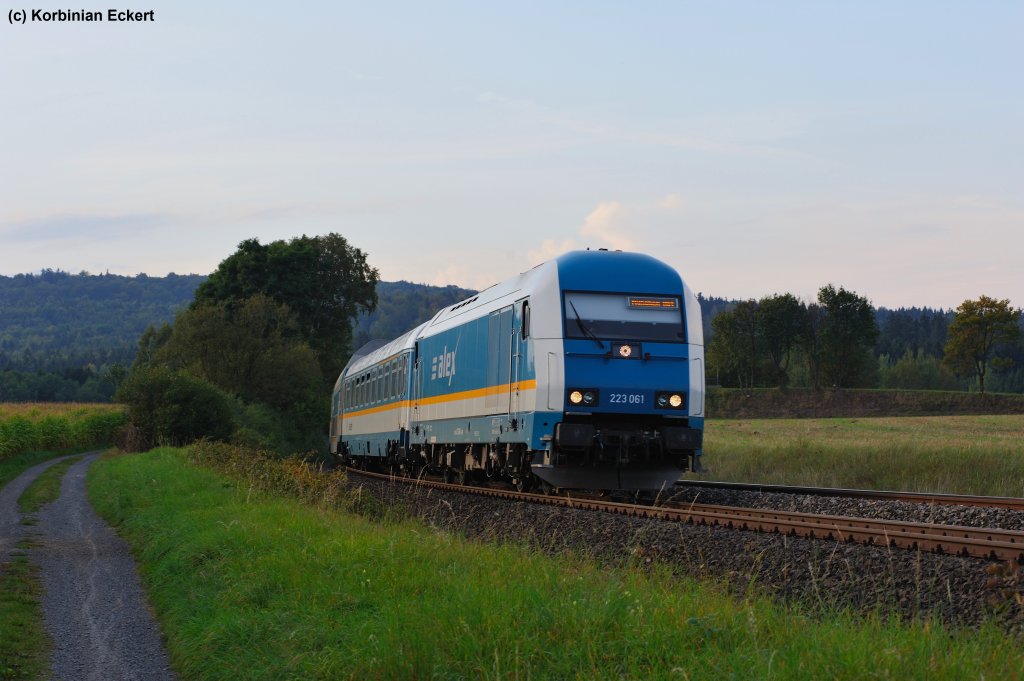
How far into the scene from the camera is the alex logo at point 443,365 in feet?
73.7

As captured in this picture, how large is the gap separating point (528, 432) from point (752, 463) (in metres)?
13.6

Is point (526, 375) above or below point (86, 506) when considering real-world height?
above

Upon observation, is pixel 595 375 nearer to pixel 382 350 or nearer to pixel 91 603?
pixel 91 603

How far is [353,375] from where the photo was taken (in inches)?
1534

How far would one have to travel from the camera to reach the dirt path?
848cm

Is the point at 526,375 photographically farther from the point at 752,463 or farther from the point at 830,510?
the point at 752,463

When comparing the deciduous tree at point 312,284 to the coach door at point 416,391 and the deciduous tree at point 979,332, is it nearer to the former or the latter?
the coach door at point 416,391

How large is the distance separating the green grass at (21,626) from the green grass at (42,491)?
994 centimetres

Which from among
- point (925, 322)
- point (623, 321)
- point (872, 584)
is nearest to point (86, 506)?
point (623, 321)

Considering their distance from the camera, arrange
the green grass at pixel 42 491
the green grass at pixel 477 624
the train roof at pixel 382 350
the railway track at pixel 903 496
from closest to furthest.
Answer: the green grass at pixel 477 624 → the railway track at pixel 903 496 → the green grass at pixel 42 491 → the train roof at pixel 382 350

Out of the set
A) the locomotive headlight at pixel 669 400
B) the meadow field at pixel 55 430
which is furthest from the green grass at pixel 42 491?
the locomotive headlight at pixel 669 400

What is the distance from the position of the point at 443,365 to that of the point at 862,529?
13.0 m

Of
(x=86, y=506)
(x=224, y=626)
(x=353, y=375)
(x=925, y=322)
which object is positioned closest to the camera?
(x=224, y=626)

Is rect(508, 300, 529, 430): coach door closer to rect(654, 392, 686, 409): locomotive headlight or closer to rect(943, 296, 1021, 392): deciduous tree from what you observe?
rect(654, 392, 686, 409): locomotive headlight
